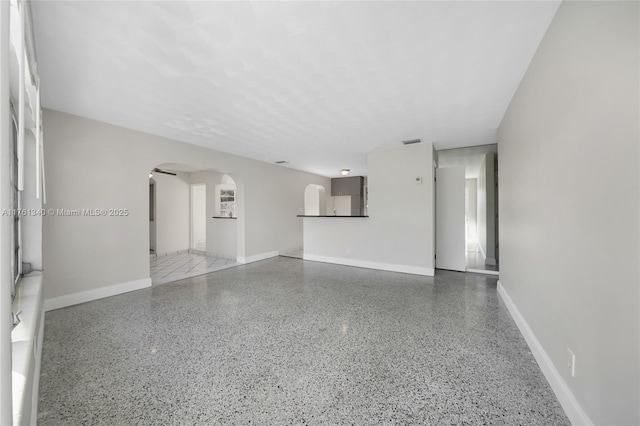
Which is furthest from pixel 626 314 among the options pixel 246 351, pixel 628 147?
pixel 246 351

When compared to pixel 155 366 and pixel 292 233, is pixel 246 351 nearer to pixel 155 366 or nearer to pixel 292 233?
pixel 155 366

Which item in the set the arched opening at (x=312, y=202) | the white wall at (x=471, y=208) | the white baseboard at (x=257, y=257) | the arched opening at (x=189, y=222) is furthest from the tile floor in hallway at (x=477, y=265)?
the arched opening at (x=312, y=202)

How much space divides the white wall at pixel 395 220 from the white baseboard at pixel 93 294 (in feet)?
12.3

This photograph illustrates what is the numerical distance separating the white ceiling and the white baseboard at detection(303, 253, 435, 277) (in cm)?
257

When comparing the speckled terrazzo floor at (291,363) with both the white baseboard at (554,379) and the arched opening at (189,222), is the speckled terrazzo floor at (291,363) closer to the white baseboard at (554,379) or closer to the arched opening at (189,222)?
the white baseboard at (554,379)

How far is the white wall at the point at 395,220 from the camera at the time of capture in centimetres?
466

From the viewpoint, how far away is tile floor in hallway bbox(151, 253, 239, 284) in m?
4.72

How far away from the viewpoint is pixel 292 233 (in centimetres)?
746

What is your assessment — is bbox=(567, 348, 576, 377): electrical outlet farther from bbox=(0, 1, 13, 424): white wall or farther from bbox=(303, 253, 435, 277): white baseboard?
bbox=(303, 253, 435, 277): white baseboard

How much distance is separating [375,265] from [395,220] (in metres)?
1.05

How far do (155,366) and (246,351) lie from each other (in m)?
0.69

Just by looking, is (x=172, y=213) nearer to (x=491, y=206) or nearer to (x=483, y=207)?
(x=491, y=206)

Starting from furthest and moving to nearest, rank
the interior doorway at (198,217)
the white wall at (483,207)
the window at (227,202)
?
the window at (227,202) < the interior doorway at (198,217) < the white wall at (483,207)

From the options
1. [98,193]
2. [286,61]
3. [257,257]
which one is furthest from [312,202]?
[286,61]
